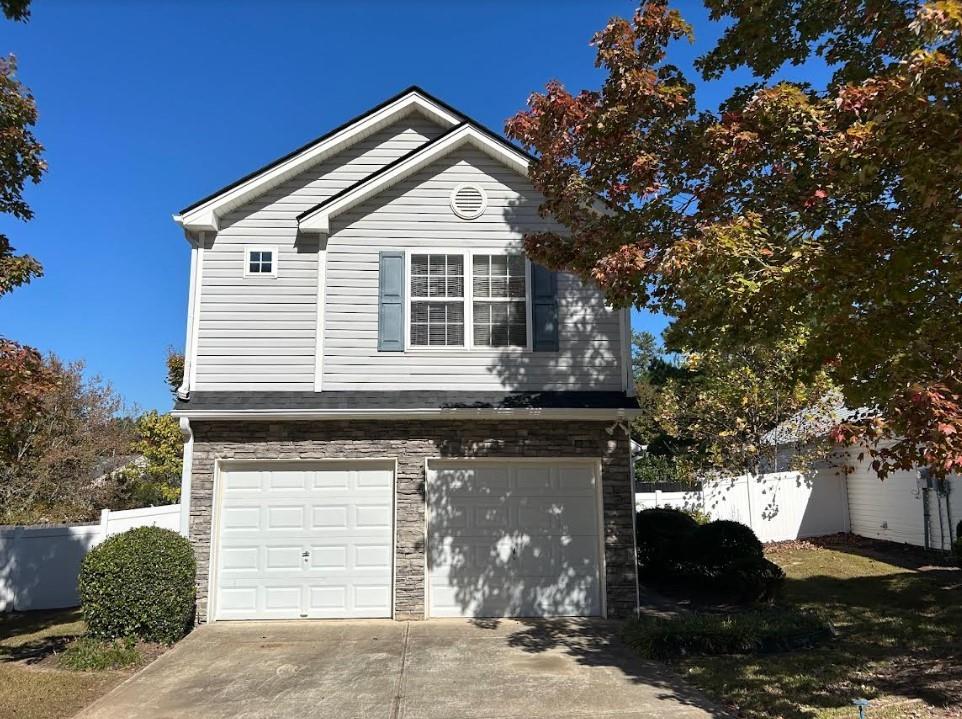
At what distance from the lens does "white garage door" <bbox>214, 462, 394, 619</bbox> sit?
1051cm

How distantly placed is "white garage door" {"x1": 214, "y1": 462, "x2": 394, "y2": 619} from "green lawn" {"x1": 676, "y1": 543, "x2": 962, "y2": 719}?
16.0 feet

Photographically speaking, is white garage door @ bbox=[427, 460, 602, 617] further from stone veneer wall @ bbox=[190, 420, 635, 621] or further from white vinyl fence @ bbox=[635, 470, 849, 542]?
white vinyl fence @ bbox=[635, 470, 849, 542]

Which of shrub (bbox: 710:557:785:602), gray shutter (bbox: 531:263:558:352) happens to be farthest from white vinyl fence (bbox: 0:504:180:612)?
shrub (bbox: 710:557:785:602)

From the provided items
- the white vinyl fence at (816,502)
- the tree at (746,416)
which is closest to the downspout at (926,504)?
the white vinyl fence at (816,502)

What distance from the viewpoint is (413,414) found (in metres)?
10.6

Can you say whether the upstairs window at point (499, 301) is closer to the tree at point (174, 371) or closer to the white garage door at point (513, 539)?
the white garage door at point (513, 539)

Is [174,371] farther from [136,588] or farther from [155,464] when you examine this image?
[136,588]

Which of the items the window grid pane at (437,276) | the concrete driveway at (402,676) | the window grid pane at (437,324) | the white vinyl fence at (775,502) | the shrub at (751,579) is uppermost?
the window grid pane at (437,276)

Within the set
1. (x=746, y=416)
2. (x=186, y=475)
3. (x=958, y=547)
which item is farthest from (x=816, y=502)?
(x=186, y=475)

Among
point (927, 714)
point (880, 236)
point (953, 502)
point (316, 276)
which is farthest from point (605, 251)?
point (953, 502)

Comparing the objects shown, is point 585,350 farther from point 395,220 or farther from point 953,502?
point 953,502

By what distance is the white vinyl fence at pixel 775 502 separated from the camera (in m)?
17.9

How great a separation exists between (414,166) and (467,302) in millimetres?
2454

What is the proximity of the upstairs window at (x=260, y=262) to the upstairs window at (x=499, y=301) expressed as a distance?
3288 mm
